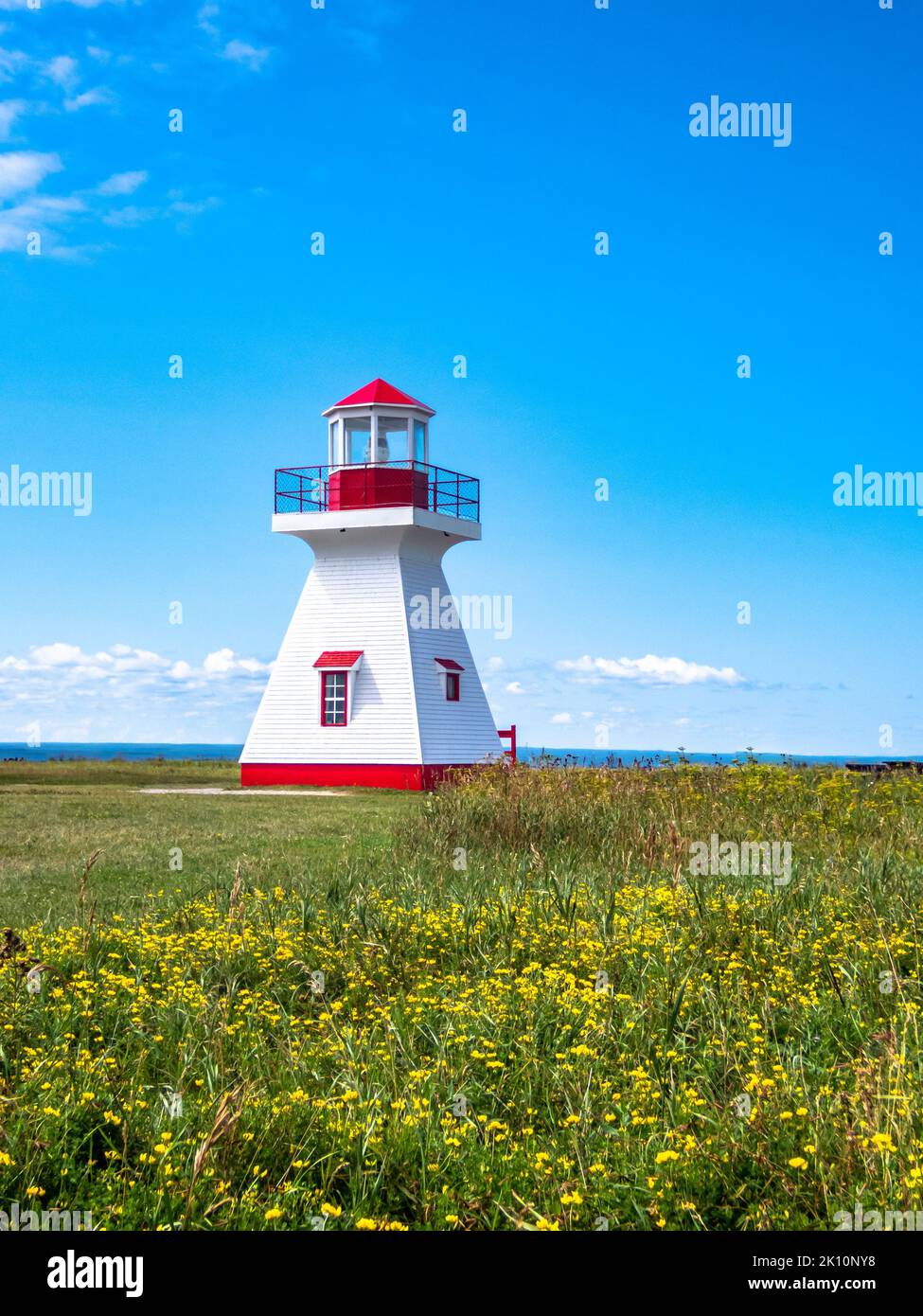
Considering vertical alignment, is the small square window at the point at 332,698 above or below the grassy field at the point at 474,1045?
above

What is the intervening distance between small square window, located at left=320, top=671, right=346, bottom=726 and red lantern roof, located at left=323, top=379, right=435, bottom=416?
291 inches

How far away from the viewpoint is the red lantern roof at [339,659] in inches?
1259

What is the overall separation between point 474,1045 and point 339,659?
85.9 ft

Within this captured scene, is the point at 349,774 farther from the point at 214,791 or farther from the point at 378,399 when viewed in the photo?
the point at 378,399

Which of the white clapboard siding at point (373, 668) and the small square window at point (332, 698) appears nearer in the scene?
the white clapboard siding at point (373, 668)

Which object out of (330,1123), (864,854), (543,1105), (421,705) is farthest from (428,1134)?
(421,705)

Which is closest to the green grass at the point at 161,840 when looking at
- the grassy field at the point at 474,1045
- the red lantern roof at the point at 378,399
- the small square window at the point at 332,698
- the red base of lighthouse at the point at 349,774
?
the grassy field at the point at 474,1045

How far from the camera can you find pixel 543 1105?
226 inches

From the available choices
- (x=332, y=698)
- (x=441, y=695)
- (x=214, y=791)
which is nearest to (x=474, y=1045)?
(x=214, y=791)

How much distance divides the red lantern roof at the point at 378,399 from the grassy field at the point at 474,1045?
2157 centimetres

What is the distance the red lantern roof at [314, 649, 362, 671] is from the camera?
32.0 metres

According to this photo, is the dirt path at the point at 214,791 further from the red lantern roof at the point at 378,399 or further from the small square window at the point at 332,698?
the red lantern roof at the point at 378,399
